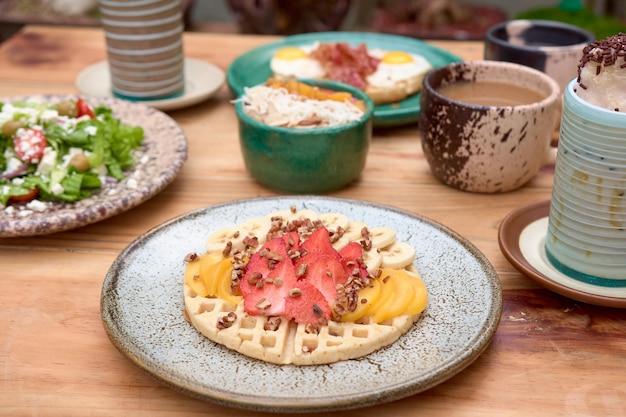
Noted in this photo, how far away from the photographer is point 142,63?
2137 millimetres

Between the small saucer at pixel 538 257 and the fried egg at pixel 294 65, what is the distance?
905mm

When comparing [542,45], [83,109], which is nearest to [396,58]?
[542,45]

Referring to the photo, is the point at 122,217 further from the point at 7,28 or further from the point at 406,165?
the point at 7,28

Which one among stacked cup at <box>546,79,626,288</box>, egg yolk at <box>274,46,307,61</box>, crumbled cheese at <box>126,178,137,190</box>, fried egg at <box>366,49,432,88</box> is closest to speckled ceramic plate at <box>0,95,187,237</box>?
crumbled cheese at <box>126,178,137,190</box>

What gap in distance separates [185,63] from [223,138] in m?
0.54

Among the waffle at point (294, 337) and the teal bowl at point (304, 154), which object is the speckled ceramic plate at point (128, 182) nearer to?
the teal bowl at point (304, 154)

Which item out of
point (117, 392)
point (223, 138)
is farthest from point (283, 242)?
point (223, 138)

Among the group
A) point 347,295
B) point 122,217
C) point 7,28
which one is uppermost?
point 347,295

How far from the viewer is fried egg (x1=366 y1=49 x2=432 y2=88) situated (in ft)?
6.97

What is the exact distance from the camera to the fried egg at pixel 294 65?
220 centimetres

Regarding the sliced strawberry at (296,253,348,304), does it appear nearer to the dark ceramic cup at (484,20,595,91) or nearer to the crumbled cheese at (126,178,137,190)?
the crumbled cheese at (126,178,137,190)

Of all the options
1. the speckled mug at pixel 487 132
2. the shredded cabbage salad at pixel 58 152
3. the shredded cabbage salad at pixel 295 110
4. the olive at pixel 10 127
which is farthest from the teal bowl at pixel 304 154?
the olive at pixel 10 127

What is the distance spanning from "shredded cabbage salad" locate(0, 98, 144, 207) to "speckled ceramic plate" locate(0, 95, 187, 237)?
1.2 inches

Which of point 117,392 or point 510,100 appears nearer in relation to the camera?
point 117,392
